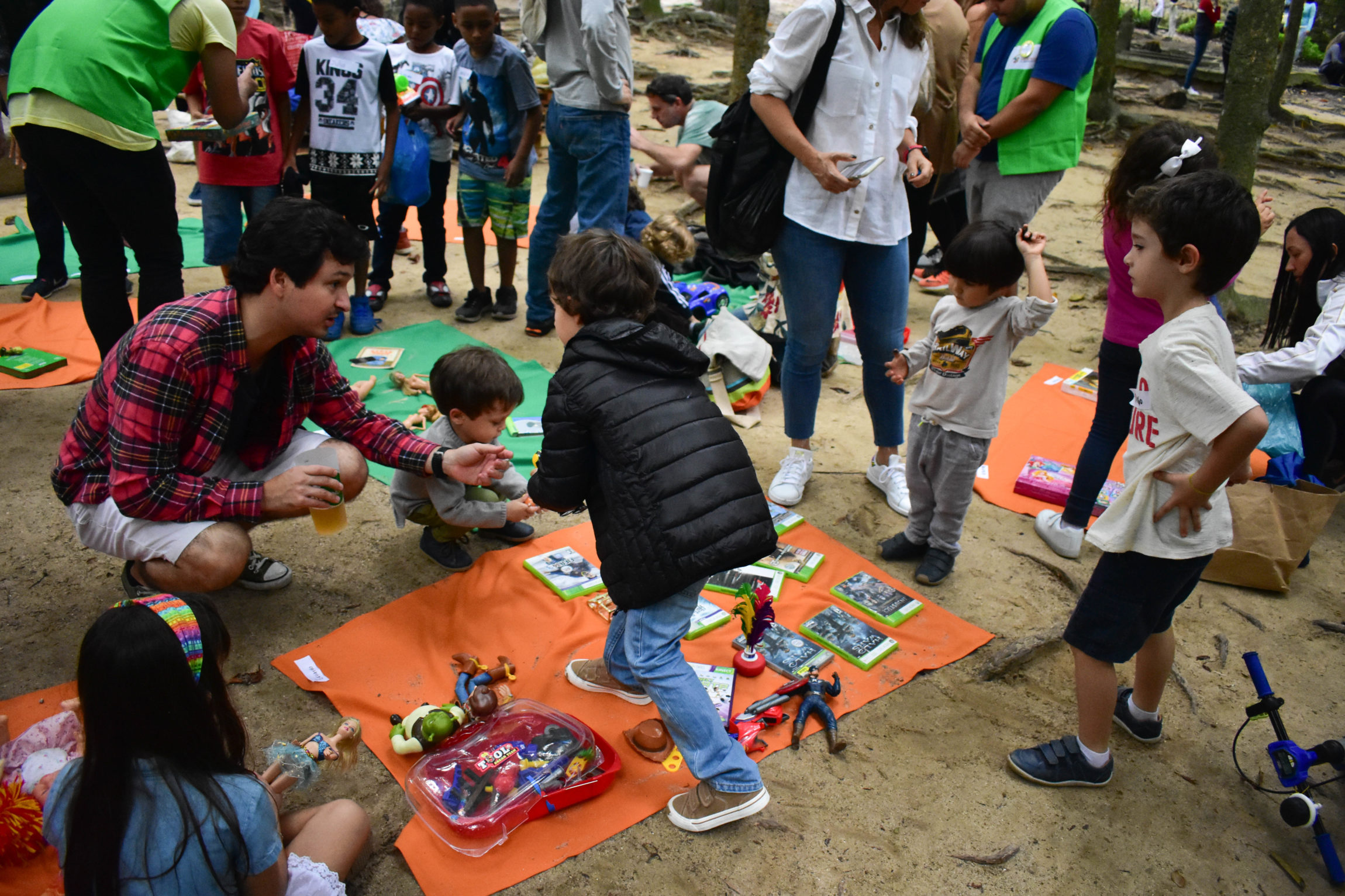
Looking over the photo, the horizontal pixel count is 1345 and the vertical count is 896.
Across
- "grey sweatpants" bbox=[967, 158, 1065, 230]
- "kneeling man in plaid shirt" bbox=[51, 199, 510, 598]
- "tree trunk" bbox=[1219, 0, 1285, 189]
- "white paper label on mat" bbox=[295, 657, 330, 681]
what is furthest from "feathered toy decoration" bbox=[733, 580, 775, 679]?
"tree trunk" bbox=[1219, 0, 1285, 189]

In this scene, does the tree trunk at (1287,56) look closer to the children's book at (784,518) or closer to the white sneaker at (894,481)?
the white sneaker at (894,481)

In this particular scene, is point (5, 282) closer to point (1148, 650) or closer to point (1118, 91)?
point (1148, 650)

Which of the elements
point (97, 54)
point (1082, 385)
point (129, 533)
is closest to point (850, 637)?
point (129, 533)

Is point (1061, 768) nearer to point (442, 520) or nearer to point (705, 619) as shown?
point (705, 619)

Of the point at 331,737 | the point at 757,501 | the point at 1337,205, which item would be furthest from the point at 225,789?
the point at 1337,205

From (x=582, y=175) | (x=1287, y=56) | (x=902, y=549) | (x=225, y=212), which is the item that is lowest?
(x=902, y=549)

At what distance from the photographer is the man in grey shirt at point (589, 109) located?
4.21 metres

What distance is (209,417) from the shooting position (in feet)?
8.01

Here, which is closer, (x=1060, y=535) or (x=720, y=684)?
(x=720, y=684)

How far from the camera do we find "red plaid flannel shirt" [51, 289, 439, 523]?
7.54ft

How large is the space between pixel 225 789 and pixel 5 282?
527cm

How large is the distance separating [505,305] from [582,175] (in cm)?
108

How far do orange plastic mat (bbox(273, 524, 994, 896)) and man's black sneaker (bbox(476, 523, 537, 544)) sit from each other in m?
0.04

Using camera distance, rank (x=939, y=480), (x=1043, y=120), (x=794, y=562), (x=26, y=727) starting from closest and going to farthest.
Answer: (x=26, y=727) < (x=939, y=480) < (x=794, y=562) < (x=1043, y=120)
